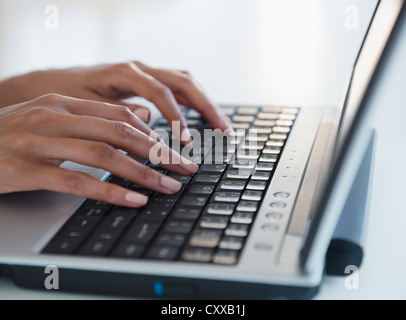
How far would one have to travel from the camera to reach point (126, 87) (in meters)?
0.92

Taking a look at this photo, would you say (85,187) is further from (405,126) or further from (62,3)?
(62,3)

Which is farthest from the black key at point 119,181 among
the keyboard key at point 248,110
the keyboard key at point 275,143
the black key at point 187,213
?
the keyboard key at point 248,110

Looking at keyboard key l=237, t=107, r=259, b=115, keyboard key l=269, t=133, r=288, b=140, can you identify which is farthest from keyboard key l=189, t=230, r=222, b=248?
keyboard key l=237, t=107, r=259, b=115

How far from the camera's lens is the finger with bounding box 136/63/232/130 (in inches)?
34.3

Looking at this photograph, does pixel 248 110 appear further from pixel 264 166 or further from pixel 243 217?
pixel 243 217

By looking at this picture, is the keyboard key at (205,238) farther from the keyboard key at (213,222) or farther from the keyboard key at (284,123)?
the keyboard key at (284,123)

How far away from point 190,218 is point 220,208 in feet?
0.12

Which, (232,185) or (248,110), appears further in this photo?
(248,110)

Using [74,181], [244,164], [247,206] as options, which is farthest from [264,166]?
[74,181]

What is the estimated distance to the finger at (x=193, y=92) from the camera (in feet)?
2.86

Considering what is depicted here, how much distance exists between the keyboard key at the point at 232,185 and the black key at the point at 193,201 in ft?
0.12

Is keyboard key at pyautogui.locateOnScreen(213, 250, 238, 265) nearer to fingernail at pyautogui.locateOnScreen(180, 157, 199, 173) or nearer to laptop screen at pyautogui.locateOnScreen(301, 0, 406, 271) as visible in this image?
laptop screen at pyautogui.locateOnScreen(301, 0, 406, 271)

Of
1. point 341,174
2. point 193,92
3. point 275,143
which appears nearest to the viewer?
point 341,174

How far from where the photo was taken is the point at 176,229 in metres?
0.53
